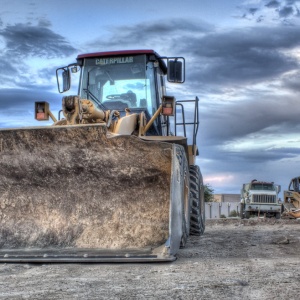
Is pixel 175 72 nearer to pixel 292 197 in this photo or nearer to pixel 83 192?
pixel 83 192

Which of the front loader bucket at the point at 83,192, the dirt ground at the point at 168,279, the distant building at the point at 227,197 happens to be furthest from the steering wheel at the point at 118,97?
the distant building at the point at 227,197

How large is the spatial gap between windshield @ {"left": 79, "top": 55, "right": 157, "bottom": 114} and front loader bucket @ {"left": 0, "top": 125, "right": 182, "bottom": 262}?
2.23 m

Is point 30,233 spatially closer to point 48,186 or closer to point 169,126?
point 48,186

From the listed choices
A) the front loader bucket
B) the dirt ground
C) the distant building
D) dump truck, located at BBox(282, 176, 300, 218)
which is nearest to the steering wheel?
the front loader bucket

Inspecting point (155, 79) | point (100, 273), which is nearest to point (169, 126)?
point (155, 79)

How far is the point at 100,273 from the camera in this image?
5.84 metres

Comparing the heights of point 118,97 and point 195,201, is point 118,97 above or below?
above

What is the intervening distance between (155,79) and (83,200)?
312 centimetres

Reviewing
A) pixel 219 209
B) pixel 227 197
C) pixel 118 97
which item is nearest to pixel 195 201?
pixel 118 97

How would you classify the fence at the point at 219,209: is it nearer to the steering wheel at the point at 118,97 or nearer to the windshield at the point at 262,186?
the windshield at the point at 262,186

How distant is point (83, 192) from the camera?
740cm

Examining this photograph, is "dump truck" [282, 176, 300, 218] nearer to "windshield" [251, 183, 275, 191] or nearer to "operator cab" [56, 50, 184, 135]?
"windshield" [251, 183, 275, 191]

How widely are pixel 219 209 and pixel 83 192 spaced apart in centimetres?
2761

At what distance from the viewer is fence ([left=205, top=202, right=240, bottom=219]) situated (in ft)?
109
